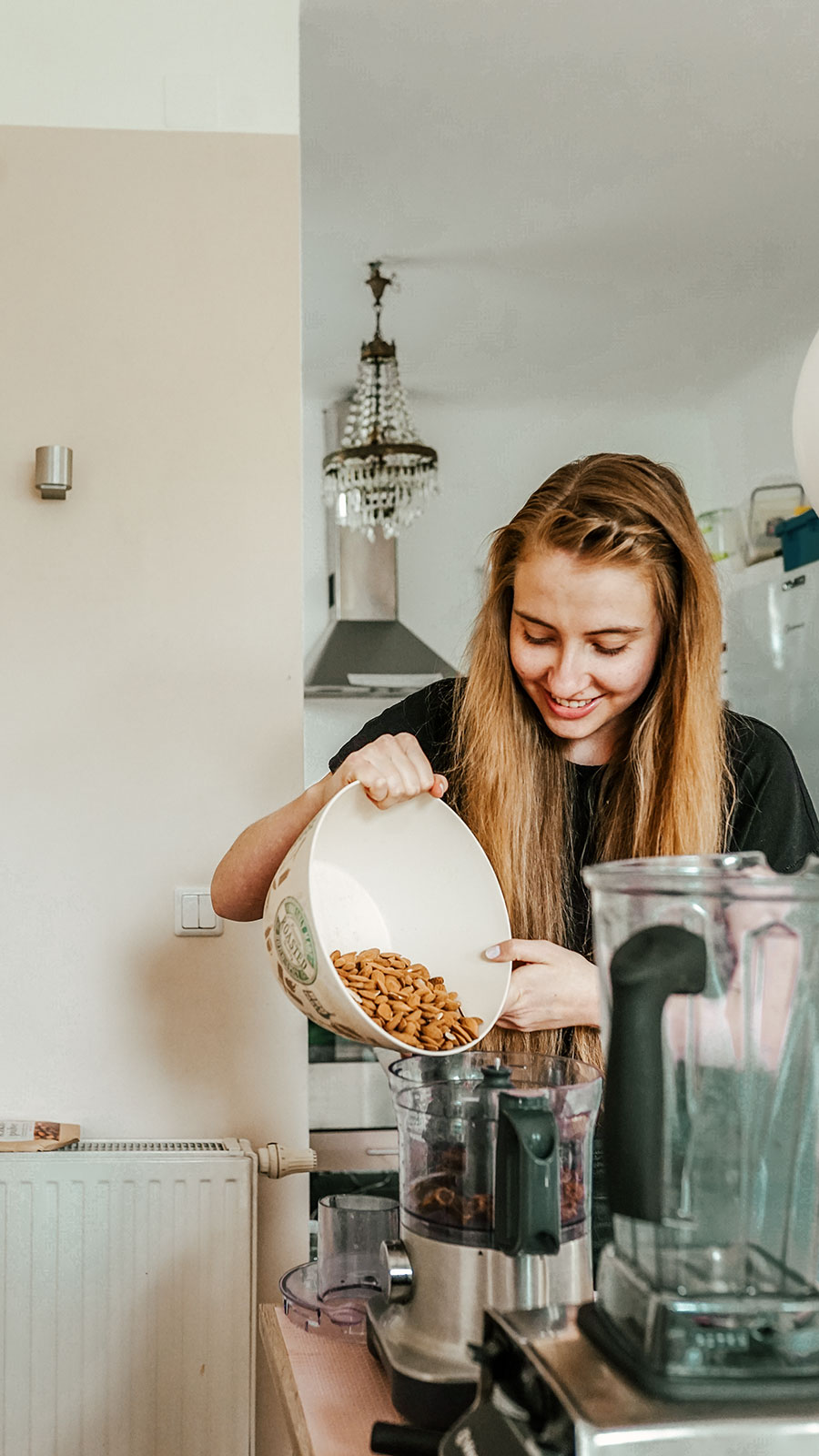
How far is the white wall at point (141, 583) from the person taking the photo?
1.72 m

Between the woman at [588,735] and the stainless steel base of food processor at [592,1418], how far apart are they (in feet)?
1.77

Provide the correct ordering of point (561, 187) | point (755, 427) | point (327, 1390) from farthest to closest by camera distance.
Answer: point (755, 427) < point (561, 187) < point (327, 1390)

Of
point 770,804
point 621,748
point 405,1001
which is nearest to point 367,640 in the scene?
point 621,748

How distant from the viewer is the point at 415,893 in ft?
4.10

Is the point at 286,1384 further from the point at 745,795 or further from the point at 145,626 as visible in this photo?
the point at 145,626

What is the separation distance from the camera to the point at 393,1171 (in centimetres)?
285

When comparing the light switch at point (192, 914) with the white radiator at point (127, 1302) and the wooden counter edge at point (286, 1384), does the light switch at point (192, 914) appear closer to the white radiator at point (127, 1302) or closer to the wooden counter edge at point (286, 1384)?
the white radiator at point (127, 1302)

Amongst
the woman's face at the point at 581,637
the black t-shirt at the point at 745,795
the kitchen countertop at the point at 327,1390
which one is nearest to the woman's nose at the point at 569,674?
the woman's face at the point at 581,637

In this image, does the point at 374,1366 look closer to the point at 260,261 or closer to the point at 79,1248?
the point at 79,1248

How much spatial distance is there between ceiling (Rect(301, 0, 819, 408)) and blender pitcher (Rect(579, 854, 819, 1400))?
1.74 metres

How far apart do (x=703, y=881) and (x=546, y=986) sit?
1.79 feet

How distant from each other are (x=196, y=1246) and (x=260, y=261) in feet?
4.30

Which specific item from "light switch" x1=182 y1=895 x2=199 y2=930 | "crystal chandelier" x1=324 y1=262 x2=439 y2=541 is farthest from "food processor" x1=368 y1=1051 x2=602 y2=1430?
"crystal chandelier" x1=324 y1=262 x2=439 y2=541

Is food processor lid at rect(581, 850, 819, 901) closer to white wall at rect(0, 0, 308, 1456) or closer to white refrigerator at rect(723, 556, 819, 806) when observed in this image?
white wall at rect(0, 0, 308, 1456)
